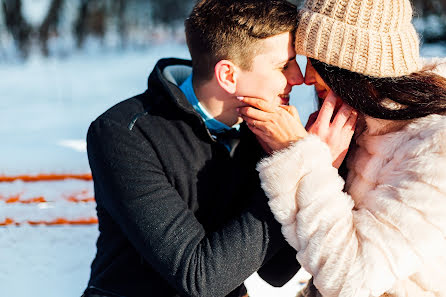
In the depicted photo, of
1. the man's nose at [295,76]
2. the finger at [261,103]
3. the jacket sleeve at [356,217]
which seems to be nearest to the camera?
the jacket sleeve at [356,217]

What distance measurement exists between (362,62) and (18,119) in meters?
7.17

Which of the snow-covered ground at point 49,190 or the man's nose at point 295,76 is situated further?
the snow-covered ground at point 49,190

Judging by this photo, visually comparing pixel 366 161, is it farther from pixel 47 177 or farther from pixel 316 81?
pixel 47 177

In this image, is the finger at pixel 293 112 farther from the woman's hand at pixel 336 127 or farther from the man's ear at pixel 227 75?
the man's ear at pixel 227 75

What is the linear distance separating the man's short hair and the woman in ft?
0.32

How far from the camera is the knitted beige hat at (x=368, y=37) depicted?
1558 millimetres

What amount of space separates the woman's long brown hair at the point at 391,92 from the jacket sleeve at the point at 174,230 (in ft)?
1.50

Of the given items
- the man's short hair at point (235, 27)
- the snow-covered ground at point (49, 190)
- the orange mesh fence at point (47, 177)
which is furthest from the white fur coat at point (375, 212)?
the orange mesh fence at point (47, 177)

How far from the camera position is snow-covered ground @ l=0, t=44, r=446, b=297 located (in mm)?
2688

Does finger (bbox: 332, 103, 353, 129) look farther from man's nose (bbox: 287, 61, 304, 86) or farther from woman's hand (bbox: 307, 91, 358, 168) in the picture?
man's nose (bbox: 287, 61, 304, 86)

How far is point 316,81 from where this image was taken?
1782 millimetres

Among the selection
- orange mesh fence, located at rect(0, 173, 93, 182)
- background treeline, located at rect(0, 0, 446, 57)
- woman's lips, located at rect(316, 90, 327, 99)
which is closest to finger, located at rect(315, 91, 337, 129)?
woman's lips, located at rect(316, 90, 327, 99)

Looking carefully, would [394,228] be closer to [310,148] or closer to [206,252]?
[310,148]

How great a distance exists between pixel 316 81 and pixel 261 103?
0.22m
